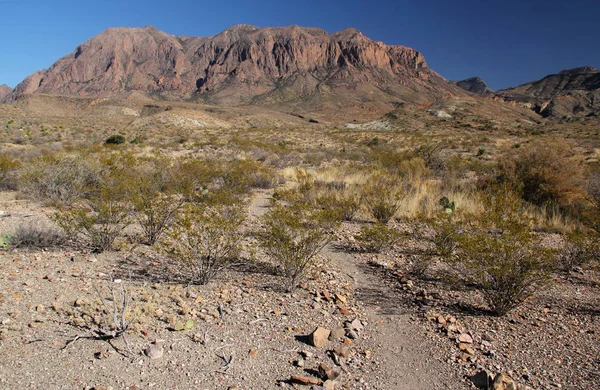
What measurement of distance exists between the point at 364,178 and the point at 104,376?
9850 mm

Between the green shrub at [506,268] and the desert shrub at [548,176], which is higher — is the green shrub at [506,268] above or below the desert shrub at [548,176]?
below

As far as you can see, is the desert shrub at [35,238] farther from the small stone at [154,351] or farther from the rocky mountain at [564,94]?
the rocky mountain at [564,94]

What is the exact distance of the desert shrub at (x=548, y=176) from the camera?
855 centimetres

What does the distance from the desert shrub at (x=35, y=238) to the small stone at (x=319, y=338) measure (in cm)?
437

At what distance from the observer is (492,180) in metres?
9.47

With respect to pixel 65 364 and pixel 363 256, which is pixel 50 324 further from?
pixel 363 256

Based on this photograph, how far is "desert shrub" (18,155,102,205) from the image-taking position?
811 cm

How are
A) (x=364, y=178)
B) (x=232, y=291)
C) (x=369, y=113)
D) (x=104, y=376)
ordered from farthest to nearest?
(x=369, y=113) < (x=364, y=178) < (x=232, y=291) < (x=104, y=376)

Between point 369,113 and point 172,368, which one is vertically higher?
point 369,113

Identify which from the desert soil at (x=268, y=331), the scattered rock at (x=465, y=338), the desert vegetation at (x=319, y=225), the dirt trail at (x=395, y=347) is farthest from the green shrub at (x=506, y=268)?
the dirt trail at (x=395, y=347)

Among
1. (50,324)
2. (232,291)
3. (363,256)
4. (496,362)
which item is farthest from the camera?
(363,256)

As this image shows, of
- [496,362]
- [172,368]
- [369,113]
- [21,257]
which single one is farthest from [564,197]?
[369,113]

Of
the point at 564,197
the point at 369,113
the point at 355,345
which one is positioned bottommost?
the point at 355,345

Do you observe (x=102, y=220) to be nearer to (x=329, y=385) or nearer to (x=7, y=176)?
(x=329, y=385)
